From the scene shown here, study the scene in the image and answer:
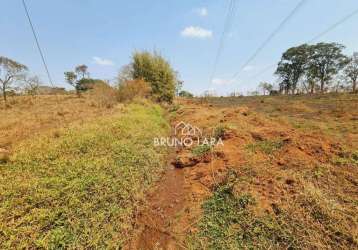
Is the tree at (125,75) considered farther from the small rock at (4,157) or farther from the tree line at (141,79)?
the small rock at (4,157)

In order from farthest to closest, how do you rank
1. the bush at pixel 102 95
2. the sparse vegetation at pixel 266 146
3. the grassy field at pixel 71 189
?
the bush at pixel 102 95 → the sparse vegetation at pixel 266 146 → the grassy field at pixel 71 189

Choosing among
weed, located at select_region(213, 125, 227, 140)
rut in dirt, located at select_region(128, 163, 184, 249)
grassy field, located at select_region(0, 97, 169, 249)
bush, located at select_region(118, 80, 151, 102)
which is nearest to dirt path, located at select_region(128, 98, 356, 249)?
rut in dirt, located at select_region(128, 163, 184, 249)

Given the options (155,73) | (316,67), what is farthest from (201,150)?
(316,67)

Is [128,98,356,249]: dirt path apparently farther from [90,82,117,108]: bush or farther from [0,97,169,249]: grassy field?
[90,82,117,108]: bush

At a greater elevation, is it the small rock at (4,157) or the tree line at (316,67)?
the tree line at (316,67)

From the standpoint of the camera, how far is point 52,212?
8.23 feet

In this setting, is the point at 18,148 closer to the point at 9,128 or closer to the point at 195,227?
the point at 9,128

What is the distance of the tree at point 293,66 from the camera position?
3665 cm

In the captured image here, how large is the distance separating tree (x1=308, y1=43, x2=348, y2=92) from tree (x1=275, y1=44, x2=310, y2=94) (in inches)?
45.9

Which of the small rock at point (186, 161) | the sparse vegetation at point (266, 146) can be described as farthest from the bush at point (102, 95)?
the sparse vegetation at point (266, 146)

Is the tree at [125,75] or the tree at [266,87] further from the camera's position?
the tree at [266,87]

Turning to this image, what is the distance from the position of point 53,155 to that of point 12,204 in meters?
1.48

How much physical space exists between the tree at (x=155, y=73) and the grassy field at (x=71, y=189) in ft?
38.1

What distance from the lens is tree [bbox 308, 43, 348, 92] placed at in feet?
110
